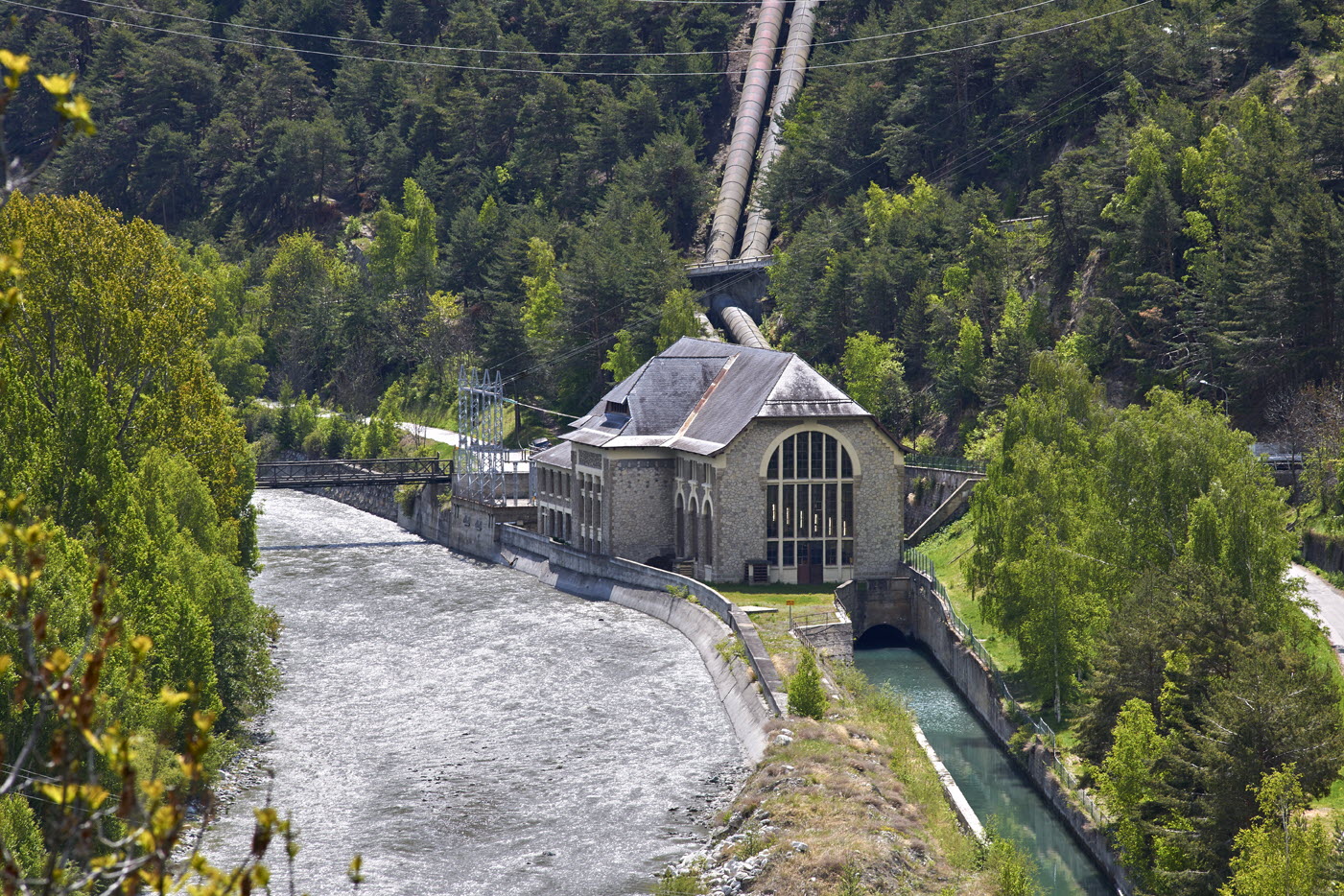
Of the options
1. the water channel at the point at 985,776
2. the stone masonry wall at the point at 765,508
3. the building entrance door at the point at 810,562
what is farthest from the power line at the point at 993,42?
the water channel at the point at 985,776

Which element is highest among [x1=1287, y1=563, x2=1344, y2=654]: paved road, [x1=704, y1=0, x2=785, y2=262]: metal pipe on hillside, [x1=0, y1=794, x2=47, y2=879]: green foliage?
[x1=704, y1=0, x2=785, y2=262]: metal pipe on hillside

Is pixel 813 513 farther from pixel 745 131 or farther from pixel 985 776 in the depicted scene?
pixel 745 131

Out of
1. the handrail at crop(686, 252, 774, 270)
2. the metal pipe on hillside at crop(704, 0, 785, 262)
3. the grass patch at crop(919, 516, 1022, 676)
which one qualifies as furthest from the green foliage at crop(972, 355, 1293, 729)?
the metal pipe on hillside at crop(704, 0, 785, 262)

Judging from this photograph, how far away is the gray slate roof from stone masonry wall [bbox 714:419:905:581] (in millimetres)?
754

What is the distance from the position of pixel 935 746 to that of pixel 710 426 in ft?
80.8

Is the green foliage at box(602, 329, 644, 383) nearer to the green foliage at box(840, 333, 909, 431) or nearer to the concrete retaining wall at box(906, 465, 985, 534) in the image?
the green foliage at box(840, 333, 909, 431)

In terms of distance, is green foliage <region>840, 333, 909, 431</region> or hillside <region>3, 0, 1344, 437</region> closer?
hillside <region>3, 0, 1344, 437</region>

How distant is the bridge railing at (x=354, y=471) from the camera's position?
305ft

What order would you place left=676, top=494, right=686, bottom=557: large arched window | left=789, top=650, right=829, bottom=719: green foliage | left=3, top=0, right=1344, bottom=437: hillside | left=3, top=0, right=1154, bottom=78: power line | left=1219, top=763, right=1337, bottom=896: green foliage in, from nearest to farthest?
left=1219, top=763, right=1337, bottom=896: green foliage, left=789, top=650, right=829, bottom=719: green foliage, left=676, top=494, right=686, bottom=557: large arched window, left=3, top=0, right=1344, bottom=437: hillside, left=3, top=0, right=1154, bottom=78: power line

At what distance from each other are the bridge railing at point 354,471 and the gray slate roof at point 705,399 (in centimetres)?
1696

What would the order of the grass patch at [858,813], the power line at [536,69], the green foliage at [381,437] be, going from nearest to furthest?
the grass patch at [858,813], the power line at [536,69], the green foliage at [381,437]

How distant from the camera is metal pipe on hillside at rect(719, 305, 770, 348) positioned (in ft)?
351

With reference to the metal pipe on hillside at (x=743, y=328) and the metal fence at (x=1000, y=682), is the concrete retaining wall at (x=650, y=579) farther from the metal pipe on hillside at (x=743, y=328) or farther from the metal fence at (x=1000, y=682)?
the metal pipe on hillside at (x=743, y=328)

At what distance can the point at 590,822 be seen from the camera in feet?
133
